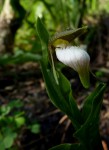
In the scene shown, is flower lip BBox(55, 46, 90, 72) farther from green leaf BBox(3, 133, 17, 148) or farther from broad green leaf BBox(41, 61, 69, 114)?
green leaf BBox(3, 133, 17, 148)

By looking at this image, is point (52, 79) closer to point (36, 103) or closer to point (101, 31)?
point (36, 103)

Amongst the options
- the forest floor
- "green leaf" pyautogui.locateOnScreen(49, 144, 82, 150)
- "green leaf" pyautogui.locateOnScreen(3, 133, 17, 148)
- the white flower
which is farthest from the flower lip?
the forest floor

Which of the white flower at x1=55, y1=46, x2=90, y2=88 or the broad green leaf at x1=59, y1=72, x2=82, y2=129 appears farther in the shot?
the broad green leaf at x1=59, y1=72, x2=82, y2=129

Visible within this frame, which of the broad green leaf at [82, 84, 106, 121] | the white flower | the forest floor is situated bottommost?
the forest floor

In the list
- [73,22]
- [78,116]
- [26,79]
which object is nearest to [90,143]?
[78,116]

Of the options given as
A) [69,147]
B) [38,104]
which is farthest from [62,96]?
[38,104]

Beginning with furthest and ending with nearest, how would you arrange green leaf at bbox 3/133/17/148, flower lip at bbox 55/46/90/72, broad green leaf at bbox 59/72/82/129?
1. green leaf at bbox 3/133/17/148
2. broad green leaf at bbox 59/72/82/129
3. flower lip at bbox 55/46/90/72

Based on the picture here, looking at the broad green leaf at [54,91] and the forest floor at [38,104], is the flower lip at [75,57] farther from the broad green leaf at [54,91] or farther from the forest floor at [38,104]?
the forest floor at [38,104]

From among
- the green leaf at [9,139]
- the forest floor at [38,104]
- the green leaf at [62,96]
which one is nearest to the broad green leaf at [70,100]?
the green leaf at [62,96]
